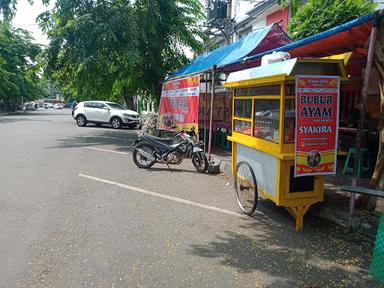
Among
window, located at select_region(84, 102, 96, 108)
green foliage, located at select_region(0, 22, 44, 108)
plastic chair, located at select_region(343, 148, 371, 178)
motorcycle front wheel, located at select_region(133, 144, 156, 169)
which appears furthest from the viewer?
green foliage, located at select_region(0, 22, 44, 108)

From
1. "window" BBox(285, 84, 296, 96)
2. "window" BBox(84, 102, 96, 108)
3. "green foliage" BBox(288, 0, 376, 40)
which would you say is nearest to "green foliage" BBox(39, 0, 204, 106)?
"window" BBox(84, 102, 96, 108)

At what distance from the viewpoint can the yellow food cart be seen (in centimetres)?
456

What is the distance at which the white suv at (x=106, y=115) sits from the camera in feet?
68.2

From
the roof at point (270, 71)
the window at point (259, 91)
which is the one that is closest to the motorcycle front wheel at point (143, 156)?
the window at point (259, 91)

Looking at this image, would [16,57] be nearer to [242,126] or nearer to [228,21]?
[228,21]

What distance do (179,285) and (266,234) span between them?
1.68 metres

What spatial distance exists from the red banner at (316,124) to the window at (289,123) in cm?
20

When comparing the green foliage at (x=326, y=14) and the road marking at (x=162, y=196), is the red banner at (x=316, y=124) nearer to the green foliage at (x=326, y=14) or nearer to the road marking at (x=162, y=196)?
the road marking at (x=162, y=196)

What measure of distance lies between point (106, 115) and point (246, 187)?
16.8 meters

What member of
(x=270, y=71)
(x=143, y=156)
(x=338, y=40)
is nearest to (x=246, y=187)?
(x=270, y=71)

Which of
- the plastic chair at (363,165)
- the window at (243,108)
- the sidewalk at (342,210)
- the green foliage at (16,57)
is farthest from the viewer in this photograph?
the green foliage at (16,57)

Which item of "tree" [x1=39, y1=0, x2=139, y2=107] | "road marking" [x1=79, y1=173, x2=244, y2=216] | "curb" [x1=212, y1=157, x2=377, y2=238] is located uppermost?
"tree" [x1=39, y1=0, x2=139, y2=107]

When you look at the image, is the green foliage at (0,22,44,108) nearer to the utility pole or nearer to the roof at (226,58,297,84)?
the utility pole

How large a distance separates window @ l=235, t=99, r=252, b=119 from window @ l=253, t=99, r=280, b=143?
26 cm
